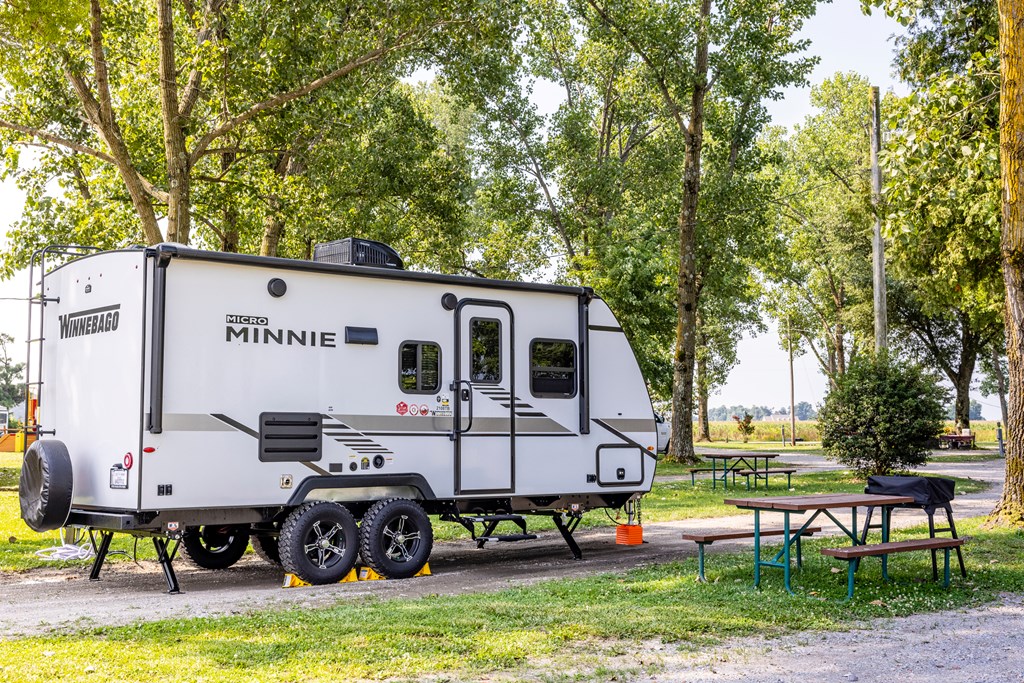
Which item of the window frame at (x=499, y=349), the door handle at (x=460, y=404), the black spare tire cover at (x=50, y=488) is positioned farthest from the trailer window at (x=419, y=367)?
the black spare tire cover at (x=50, y=488)

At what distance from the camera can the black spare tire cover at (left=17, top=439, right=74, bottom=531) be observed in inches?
382

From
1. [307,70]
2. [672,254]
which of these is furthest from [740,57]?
[307,70]

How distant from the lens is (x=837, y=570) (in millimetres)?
10250

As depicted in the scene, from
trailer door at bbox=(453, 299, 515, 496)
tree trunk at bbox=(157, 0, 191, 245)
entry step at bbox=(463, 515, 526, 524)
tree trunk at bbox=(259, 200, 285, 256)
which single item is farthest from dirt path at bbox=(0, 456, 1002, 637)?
tree trunk at bbox=(259, 200, 285, 256)

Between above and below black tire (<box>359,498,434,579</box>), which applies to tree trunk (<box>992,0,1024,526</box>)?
above

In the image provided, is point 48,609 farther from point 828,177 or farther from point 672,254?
point 828,177

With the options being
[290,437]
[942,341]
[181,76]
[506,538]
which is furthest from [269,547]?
[942,341]

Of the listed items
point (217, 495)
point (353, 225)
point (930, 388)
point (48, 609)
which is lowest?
point (48, 609)

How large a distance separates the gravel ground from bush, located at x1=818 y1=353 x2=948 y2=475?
6.97 metres

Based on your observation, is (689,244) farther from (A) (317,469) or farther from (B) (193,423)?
(B) (193,423)

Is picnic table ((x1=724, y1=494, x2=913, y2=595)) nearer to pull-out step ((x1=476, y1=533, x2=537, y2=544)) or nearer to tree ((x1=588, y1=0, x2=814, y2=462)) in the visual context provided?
pull-out step ((x1=476, y1=533, x2=537, y2=544))

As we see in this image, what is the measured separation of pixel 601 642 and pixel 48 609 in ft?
16.1

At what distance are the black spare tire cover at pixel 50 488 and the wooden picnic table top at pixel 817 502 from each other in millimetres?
6160

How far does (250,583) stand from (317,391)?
6.95 ft
